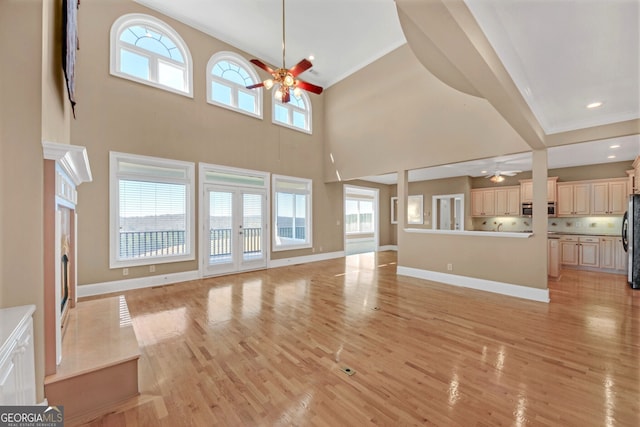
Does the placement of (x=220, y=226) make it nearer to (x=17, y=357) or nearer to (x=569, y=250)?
(x=17, y=357)

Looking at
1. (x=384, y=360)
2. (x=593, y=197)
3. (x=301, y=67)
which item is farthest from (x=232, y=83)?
(x=593, y=197)

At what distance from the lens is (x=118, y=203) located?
4.51 meters

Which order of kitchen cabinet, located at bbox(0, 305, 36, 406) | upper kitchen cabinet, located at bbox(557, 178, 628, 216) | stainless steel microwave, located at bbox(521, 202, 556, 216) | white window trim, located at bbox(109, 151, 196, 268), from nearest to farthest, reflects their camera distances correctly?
kitchen cabinet, located at bbox(0, 305, 36, 406) < white window trim, located at bbox(109, 151, 196, 268) < upper kitchen cabinet, located at bbox(557, 178, 628, 216) < stainless steel microwave, located at bbox(521, 202, 556, 216)

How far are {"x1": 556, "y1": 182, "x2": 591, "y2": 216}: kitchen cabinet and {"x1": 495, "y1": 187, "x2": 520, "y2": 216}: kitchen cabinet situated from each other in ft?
2.87

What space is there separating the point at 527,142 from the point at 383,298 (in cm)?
332

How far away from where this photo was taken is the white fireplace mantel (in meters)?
1.58

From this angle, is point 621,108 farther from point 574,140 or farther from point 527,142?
point 527,142

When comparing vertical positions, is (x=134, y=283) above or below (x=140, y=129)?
below

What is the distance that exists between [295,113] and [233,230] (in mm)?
3828

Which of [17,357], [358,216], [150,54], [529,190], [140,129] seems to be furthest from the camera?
[358,216]

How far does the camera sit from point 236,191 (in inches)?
235

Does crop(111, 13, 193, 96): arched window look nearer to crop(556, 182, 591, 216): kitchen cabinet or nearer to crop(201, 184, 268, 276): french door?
crop(201, 184, 268, 276): french door

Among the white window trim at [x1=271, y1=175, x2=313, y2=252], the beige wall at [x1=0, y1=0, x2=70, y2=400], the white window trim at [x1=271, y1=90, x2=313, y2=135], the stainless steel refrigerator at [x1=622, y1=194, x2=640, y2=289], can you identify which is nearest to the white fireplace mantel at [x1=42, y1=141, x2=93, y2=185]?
the beige wall at [x1=0, y1=0, x2=70, y2=400]

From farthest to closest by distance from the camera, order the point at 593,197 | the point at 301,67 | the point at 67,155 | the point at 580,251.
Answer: the point at 580,251, the point at 593,197, the point at 301,67, the point at 67,155
